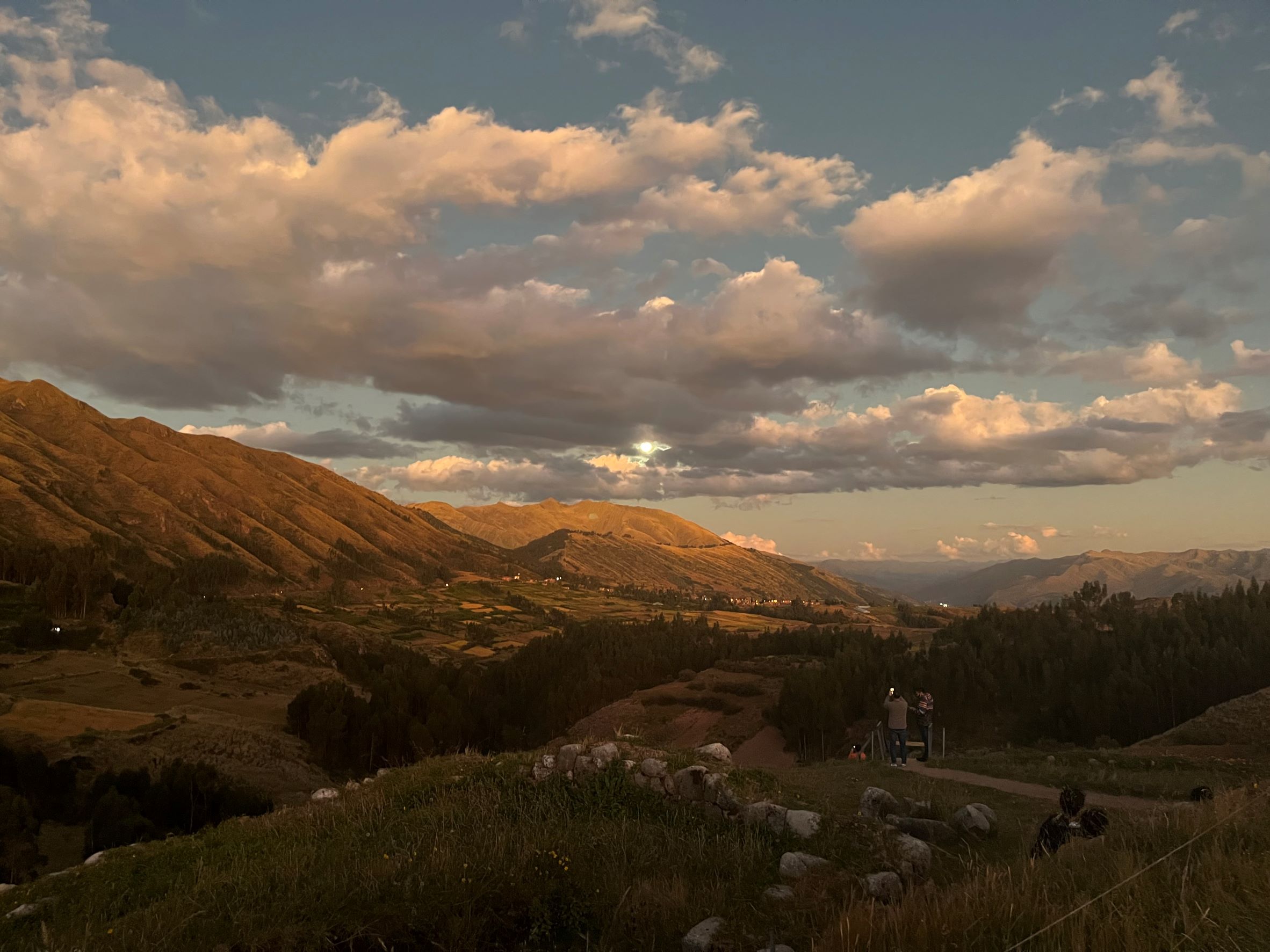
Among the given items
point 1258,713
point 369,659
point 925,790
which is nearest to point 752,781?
point 925,790

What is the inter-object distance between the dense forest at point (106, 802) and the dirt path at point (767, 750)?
1728 inches

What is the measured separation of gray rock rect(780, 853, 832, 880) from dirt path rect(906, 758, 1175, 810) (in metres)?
7.37

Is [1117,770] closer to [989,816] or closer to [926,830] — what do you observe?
[989,816]

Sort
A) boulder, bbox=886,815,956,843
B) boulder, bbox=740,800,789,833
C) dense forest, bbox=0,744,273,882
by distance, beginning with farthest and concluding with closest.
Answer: dense forest, bbox=0,744,273,882 < boulder, bbox=740,800,789,833 < boulder, bbox=886,815,956,843

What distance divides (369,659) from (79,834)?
84.9 m

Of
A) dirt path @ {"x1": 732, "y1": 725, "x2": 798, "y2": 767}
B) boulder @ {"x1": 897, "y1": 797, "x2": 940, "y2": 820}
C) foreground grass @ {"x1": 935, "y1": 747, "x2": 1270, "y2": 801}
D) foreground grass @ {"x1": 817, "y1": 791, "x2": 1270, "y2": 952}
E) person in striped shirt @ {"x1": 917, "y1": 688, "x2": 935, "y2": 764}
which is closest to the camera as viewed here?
foreground grass @ {"x1": 817, "y1": 791, "x2": 1270, "y2": 952}

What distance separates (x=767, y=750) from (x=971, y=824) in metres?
68.6

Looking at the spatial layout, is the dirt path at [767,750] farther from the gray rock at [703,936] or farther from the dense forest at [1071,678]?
the gray rock at [703,936]

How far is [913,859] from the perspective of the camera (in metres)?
13.2

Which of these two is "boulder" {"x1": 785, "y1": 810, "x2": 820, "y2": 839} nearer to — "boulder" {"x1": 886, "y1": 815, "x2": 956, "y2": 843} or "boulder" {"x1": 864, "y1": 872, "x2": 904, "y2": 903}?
"boulder" {"x1": 886, "y1": 815, "x2": 956, "y2": 843}

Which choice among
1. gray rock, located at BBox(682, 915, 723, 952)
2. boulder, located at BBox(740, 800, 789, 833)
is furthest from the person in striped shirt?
gray rock, located at BBox(682, 915, 723, 952)

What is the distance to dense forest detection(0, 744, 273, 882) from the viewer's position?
49.3 m

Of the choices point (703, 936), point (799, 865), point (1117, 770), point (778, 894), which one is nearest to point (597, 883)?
point (703, 936)

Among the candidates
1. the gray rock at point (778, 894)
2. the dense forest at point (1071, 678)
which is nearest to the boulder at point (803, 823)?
the gray rock at point (778, 894)
